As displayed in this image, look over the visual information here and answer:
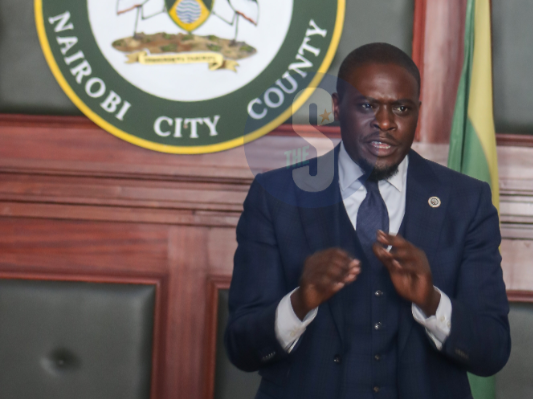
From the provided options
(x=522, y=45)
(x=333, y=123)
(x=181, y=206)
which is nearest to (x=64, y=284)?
(x=181, y=206)

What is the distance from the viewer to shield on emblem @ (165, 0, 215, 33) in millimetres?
1961

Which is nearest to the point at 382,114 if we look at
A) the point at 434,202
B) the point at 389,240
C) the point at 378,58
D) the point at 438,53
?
the point at 378,58

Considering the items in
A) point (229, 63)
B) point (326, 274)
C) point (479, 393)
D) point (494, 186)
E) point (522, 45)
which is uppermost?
point (522, 45)

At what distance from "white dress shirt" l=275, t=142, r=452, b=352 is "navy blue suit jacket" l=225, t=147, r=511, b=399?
0.02 metres

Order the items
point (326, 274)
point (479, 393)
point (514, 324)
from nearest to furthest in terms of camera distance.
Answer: point (326, 274), point (479, 393), point (514, 324)

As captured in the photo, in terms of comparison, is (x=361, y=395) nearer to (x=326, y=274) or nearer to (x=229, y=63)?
(x=326, y=274)

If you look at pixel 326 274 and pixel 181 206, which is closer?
pixel 326 274

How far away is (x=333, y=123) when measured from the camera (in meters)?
1.94

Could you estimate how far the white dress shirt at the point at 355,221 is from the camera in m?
1.08

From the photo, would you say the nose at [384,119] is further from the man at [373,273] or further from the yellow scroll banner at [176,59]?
the yellow scroll banner at [176,59]

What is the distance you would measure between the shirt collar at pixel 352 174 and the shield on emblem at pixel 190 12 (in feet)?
3.15

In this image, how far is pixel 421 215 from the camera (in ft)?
4.02

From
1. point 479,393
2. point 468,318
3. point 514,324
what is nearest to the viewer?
point 468,318

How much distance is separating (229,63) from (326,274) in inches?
47.7
